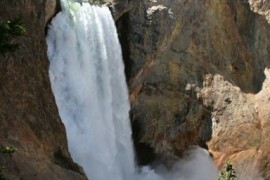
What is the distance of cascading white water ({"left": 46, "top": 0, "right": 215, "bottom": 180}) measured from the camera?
29.0 m

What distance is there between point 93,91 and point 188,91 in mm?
7114

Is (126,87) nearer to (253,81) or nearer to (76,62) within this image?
(76,62)

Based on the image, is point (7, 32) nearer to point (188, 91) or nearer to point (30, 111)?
point (30, 111)

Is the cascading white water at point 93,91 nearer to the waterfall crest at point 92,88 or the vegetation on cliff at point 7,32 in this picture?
the waterfall crest at point 92,88

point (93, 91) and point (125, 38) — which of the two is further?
point (125, 38)

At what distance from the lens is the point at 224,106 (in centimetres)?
3572

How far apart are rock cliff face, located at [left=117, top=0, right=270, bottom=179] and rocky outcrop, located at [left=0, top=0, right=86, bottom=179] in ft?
37.5

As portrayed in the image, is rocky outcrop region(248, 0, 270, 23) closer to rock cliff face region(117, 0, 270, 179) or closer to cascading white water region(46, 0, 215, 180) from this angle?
rock cliff face region(117, 0, 270, 179)

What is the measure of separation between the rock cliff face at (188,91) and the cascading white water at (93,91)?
1.32m

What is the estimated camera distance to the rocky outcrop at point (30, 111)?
60.9 ft

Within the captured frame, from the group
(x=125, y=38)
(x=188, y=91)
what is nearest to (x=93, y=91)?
(x=125, y=38)

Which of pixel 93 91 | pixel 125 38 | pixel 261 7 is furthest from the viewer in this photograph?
pixel 261 7

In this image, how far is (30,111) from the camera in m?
20.9

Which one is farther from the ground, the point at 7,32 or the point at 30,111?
the point at 7,32
